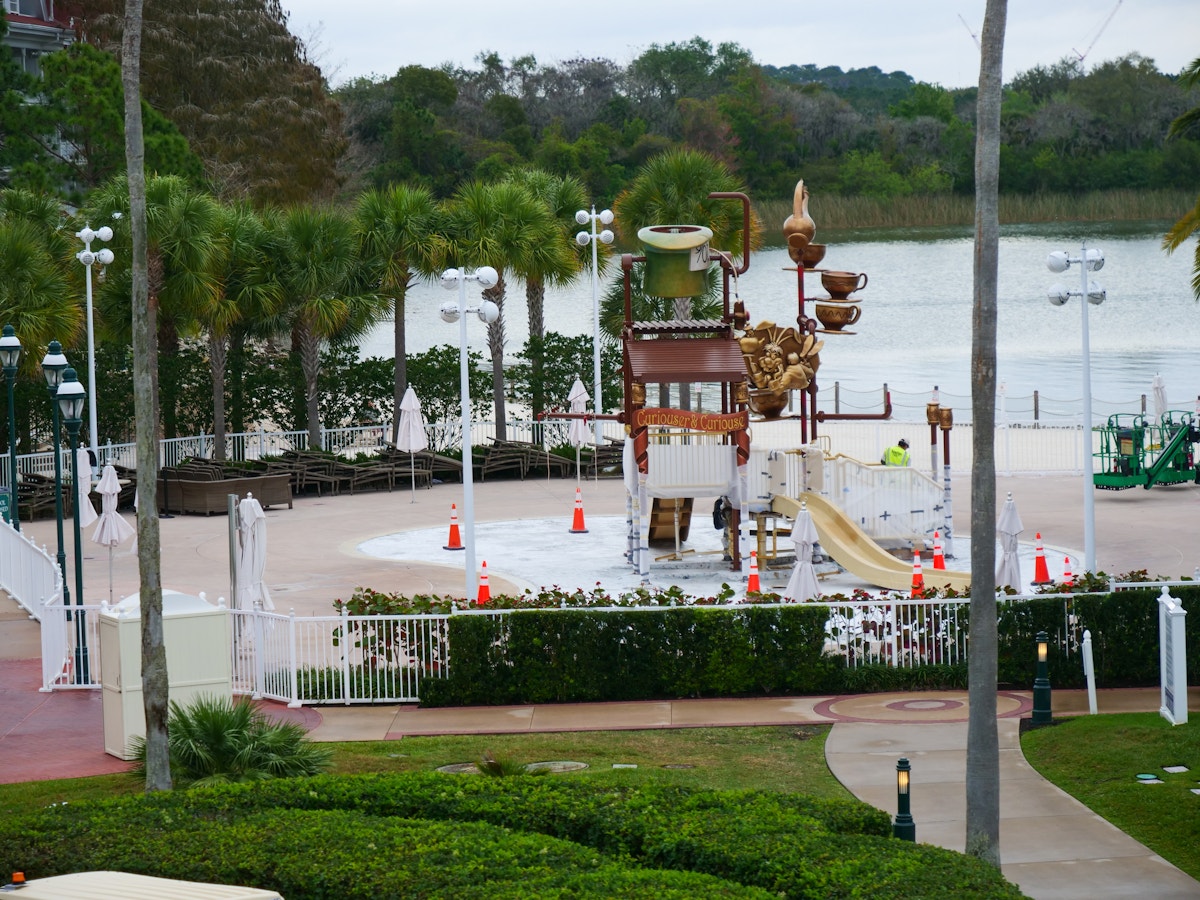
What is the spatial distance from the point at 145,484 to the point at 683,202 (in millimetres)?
24969

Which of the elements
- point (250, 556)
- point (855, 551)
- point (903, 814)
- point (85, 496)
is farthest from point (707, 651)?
point (85, 496)

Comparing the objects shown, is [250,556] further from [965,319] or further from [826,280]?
[965,319]

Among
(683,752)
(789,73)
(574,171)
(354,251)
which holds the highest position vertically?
(789,73)

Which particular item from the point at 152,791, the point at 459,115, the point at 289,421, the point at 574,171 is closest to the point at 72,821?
the point at 152,791

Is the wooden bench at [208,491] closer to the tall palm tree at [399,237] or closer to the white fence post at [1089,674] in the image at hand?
the tall palm tree at [399,237]

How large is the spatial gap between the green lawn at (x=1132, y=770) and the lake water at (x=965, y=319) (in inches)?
1269

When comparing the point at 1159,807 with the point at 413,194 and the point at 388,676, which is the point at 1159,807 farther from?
the point at 413,194

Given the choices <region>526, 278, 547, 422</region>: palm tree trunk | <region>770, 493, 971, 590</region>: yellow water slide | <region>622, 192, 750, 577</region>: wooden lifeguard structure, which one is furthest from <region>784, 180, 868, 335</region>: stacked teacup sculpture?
<region>526, 278, 547, 422</region>: palm tree trunk

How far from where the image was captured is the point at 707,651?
16.8m

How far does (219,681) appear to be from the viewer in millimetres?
15273

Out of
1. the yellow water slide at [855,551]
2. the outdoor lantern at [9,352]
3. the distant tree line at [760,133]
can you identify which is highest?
the distant tree line at [760,133]

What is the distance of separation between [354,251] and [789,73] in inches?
5717

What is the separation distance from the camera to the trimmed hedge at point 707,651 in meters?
16.7

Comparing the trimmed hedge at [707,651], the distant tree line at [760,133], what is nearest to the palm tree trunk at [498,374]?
the trimmed hedge at [707,651]
